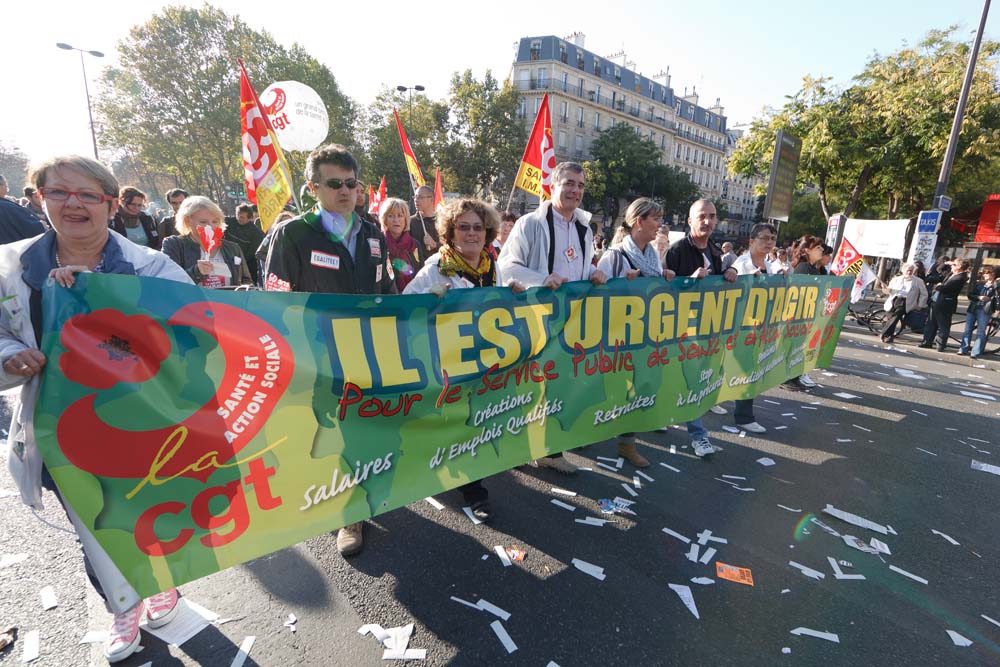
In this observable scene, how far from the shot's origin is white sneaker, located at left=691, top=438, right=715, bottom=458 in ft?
13.4

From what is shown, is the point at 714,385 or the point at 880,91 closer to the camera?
the point at 714,385

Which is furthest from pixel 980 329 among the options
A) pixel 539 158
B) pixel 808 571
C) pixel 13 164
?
pixel 13 164

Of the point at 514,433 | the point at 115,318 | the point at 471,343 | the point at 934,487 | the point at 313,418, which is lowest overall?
the point at 934,487

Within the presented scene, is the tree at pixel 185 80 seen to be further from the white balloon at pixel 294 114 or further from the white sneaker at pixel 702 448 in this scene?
the white sneaker at pixel 702 448

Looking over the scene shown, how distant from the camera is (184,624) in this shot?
2.15m

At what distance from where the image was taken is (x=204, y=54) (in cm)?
3169

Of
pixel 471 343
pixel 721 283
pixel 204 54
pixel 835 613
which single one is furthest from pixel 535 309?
pixel 204 54

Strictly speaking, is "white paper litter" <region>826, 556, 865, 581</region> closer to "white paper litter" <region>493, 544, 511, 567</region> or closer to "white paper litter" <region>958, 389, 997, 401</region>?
"white paper litter" <region>493, 544, 511, 567</region>

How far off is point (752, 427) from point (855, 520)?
1.63 meters

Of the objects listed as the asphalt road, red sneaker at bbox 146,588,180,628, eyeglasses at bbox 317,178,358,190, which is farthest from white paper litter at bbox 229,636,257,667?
eyeglasses at bbox 317,178,358,190

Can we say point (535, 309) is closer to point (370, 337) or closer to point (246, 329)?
point (370, 337)

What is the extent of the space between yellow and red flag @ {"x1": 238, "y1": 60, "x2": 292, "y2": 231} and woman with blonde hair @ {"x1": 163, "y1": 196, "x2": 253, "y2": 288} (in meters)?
0.43

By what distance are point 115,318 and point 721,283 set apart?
398 centimetres

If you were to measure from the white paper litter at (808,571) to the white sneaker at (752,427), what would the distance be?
224 cm
